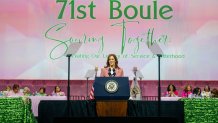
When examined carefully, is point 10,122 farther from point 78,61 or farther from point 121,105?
point 78,61

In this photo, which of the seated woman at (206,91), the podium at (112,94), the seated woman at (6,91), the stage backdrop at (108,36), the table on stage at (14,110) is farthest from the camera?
the stage backdrop at (108,36)

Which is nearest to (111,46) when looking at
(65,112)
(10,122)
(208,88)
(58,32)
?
(58,32)

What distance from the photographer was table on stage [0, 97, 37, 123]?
8.19 meters

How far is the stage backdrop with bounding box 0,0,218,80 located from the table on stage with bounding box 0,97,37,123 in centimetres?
564

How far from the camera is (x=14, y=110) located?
827cm

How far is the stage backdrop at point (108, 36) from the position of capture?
46.1 feet

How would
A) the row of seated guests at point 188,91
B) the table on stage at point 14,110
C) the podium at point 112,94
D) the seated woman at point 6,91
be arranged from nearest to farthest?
the table on stage at point 14,110 → the podium at point 112,94 → the seated woman at point 6,91 → the row of seated guests at point 188,91

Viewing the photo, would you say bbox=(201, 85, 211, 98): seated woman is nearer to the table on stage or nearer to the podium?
the podium

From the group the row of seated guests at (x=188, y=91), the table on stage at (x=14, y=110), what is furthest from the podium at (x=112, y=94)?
the row of seated guests at (x=188, y=91)

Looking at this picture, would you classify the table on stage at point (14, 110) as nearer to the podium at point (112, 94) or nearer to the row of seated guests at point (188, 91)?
the podium at point (112, 94)

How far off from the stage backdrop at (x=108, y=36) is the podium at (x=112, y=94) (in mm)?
5504

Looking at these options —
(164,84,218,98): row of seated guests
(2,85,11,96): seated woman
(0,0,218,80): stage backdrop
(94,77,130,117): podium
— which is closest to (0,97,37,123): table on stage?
(94,77,130,117): podium

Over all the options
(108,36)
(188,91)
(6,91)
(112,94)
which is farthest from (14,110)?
(108,36)

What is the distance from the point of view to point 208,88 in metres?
13.6
